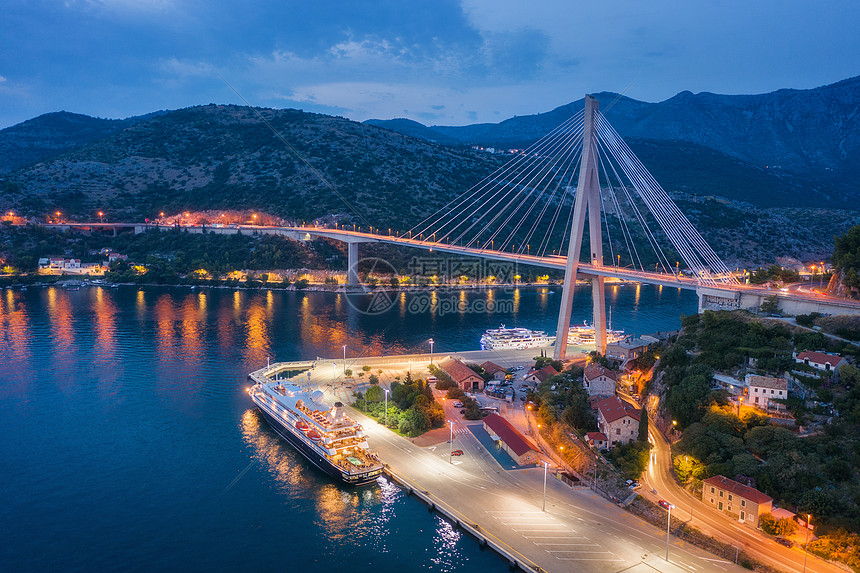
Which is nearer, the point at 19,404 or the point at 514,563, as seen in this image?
the point at 514,563

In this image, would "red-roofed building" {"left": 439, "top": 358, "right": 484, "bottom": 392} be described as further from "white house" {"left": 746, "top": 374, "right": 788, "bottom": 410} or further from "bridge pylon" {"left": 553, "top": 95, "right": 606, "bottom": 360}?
"white house" {"left": 746, "top": 374, "right": 788, "bottom": 410}

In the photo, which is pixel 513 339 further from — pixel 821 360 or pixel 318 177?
pixel 318 177

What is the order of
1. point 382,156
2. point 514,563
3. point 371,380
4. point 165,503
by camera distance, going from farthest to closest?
point 382,156, point 371,380, point 165,503, point 514,563

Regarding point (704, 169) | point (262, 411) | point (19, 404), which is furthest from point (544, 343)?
point (704, 169)

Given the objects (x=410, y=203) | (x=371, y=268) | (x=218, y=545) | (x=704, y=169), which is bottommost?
(x=218, y=545)

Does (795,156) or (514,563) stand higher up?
(795,156)

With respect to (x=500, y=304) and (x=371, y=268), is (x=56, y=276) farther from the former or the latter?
(x=500, y=304)

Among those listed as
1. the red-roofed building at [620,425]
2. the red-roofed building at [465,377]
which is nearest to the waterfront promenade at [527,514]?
the red-roofed building at [620,425]
